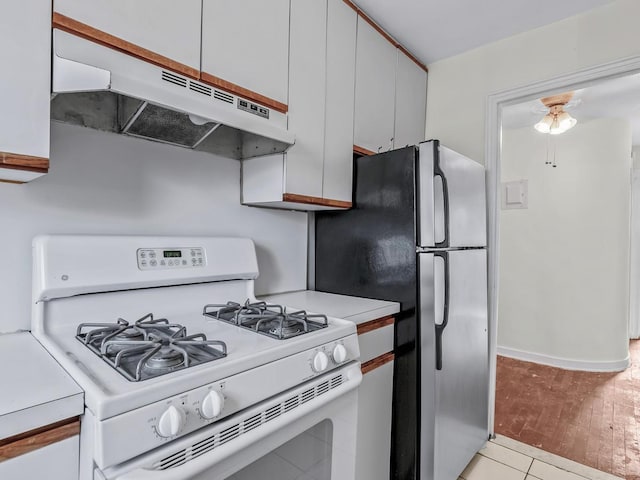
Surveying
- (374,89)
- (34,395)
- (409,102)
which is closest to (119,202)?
(34,395)

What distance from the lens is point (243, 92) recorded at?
132cm

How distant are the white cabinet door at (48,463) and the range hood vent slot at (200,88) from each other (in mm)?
984

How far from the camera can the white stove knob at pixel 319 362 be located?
1.03 meters

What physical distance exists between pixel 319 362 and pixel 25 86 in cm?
100

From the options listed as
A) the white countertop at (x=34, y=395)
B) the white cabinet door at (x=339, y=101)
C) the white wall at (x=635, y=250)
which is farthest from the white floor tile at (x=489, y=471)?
the white wall at (x=635, y=250)

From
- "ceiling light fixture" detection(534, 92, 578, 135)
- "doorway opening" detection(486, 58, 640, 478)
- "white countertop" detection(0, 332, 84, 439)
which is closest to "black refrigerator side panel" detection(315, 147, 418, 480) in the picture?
Result: "white countertop" detection(0, 332, 84, 439)

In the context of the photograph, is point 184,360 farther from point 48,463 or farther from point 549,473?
point 549,473

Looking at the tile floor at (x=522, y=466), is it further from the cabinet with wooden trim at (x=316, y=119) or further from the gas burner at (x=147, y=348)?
the gas burner at (x=147, y=348)

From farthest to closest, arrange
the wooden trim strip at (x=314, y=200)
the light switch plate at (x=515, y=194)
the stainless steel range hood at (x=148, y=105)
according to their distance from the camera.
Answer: the light switch plate at (x=515, y=194) → the wooden trim strip at (x=314, y=200) → the stainless steel range hood at (x=148, y=105)

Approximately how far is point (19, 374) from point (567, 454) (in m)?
2.60

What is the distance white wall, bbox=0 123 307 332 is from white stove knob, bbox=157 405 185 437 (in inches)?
27.6

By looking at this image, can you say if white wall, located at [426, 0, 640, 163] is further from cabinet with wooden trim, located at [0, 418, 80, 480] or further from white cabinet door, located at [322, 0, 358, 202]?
cabinet with wooden trim, located at [0, 418, 80, 480]

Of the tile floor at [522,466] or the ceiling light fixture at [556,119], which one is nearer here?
the tile floor at [522,466]

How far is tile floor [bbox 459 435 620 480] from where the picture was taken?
6.21ft
